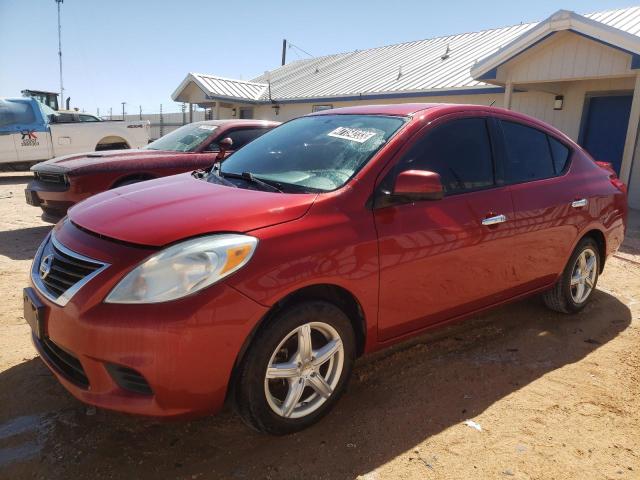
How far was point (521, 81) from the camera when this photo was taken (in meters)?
10.4

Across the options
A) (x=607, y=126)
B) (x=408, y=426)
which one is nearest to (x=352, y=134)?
(x=408, y=426)

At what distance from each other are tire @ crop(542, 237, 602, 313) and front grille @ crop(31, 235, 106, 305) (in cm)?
349

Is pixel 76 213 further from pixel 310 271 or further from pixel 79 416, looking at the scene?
pixel 310 271

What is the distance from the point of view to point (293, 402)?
7.94 ft

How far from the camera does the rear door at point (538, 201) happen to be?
340cm

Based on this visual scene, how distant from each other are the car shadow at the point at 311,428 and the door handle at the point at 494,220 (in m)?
0.96

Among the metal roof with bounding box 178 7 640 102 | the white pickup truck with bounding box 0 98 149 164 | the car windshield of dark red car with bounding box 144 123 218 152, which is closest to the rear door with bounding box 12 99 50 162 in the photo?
the white pickup truck with bounding box 0 98 149 164

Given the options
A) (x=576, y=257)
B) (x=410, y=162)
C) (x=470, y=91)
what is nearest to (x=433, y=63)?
(x=470, y=91)

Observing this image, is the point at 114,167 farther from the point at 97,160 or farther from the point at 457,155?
the point at 457,155

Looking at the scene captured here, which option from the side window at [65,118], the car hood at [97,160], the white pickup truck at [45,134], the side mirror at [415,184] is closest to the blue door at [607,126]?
the car hood at [97,160]

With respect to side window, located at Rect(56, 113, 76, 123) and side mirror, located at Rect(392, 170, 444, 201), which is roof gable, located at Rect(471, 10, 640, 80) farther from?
side window, located at Rect(56, 113, 76, 123)

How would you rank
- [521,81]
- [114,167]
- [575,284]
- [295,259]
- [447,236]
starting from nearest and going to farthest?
1. [295,259]
2. [447,236]
3. [575,284]
4. [114,167]
5. [521,81]

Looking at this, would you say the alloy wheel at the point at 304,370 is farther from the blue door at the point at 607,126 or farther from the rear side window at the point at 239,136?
the blue door at the point at 607,126

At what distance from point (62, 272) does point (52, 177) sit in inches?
179
